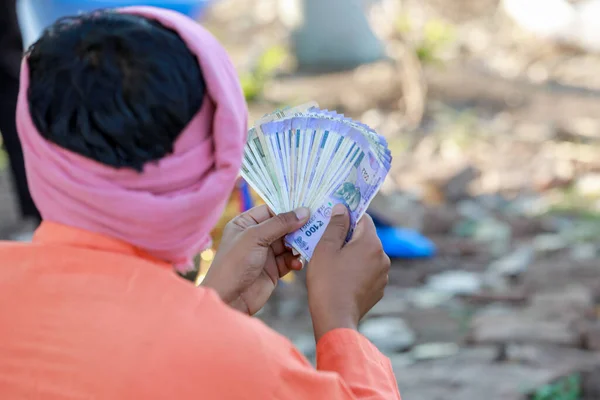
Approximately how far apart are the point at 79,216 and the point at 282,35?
12062 mm

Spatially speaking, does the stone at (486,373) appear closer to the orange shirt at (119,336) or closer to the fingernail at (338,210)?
the fingernail at (338,210)

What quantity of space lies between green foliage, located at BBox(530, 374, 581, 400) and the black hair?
2.61 meters

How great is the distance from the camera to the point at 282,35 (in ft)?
43.6

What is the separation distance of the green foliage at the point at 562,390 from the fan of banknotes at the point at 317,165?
2012mm

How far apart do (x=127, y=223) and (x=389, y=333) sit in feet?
10.8

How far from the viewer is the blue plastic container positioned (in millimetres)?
4590

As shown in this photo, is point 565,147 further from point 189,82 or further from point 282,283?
point 189,82

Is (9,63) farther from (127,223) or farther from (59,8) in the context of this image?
(127,223)

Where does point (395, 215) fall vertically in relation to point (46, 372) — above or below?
below

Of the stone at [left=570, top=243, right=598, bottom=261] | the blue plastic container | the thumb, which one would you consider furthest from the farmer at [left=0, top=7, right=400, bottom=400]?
the stone at [left=570, top=243, right=598, bottom=261]

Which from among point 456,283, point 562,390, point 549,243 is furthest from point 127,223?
point 549,243

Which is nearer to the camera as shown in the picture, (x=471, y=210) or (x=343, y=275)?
(x=343, y=275)

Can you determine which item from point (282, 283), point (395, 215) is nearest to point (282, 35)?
point (395, 215)

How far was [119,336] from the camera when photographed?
1.36 meters
